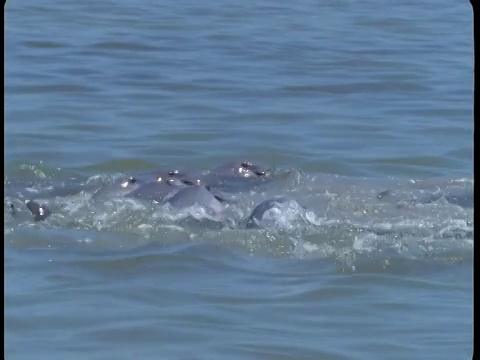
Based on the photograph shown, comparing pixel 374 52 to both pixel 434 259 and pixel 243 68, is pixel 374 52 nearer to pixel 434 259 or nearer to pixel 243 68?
pixel 243 68

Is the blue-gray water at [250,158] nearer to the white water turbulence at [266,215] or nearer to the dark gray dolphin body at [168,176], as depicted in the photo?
Result: the white water turbulence at [266,215]

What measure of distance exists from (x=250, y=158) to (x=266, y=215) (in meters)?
2.40

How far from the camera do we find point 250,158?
8922 millimetres

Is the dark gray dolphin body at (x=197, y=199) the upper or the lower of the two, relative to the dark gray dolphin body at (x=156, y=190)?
upper

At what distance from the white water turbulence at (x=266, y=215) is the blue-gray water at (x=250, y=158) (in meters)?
0.02

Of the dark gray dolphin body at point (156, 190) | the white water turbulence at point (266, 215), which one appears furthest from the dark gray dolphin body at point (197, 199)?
the dark gray dolphin body at point (156, 190)

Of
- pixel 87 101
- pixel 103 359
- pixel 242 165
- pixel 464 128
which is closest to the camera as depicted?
pixel 103 359

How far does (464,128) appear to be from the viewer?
9883 mm

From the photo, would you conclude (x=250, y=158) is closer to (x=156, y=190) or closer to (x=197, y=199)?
(x=156, y=190)

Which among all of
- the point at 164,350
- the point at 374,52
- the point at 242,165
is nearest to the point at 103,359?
the point at 164,350

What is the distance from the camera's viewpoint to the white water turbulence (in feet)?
20.2

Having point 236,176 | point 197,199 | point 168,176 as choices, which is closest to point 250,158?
point 236,176

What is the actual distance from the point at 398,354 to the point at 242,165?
144 inches

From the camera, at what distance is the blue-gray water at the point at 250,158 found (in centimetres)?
493
